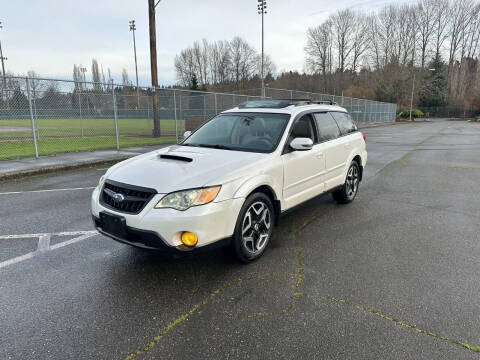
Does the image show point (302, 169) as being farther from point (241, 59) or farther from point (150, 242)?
point (241, 59)

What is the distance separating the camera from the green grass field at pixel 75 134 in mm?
13099

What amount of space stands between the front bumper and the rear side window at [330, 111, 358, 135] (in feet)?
10.8

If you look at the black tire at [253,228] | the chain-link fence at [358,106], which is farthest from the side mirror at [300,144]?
the chain-link fence at [358,106]

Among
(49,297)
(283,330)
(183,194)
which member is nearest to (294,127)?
(183,194)

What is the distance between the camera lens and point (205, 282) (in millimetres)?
3201

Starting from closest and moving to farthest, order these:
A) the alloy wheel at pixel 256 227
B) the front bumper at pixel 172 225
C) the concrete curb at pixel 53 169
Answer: the front bumper at pixel 172 225 → the alloy wheel at pixel 256 227 → the concrete curb at pixel 53 169

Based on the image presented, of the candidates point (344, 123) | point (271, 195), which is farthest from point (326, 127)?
point (271, 195)

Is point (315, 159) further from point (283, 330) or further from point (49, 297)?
point (49, 297)

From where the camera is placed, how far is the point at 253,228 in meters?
3.60

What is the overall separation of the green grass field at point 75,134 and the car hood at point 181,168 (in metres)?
10.1

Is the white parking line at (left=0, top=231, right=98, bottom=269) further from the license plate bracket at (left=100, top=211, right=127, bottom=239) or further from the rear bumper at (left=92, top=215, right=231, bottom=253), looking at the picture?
the rear bumper at (left=92, top=215, right=231, bottom=253)

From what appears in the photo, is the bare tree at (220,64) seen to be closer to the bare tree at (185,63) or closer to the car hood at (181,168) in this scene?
the bare tree at (185,63)

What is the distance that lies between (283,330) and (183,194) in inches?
55.4

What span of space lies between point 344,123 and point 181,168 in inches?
140
